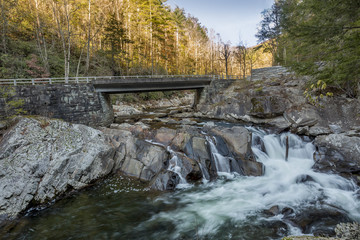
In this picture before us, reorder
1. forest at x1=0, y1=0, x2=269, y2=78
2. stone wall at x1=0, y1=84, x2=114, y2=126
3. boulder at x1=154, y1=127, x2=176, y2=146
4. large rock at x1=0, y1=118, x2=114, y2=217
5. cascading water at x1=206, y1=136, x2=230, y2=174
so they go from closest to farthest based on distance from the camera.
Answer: large rock at x1=0, y1=118, x2=114, y2=217 → cascading water at x1=206, y1=136, x2=230, y2=174 → boulder at x1=154, y1=127, x2=176, y2=146 → stone wall at x1=0, y1=84, x2=114, y2=126 → forest at x1=0, y1=0, x2=269, y2=78

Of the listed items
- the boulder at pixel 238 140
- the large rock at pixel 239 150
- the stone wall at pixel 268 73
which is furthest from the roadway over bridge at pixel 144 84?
the boulder at pixel 238 140

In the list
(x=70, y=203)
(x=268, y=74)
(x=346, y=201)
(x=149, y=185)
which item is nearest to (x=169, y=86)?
(x=268, y=74)

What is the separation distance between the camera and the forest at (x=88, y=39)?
2028 cm

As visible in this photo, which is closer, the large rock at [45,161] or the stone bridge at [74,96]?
the large rock at [45,161]

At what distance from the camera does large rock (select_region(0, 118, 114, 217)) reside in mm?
6609

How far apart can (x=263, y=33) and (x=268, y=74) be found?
10963mm

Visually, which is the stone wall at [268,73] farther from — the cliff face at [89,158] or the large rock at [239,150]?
the cliff face at [89,158]

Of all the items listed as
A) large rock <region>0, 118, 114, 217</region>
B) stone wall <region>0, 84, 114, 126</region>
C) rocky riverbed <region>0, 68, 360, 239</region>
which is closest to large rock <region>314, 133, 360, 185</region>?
rocky riverbed <region>0, 68, 360, 239</region>

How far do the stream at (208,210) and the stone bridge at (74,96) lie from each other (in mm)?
10322

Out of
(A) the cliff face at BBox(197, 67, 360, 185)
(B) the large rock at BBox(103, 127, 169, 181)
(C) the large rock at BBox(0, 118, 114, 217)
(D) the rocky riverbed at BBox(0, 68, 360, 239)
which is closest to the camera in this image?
(C) the large rock at BBox(0, 118, 114, 217)

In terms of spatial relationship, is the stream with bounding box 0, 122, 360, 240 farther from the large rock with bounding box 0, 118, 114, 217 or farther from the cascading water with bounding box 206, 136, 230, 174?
the large rock with bounding box 0, 118, 114, 217

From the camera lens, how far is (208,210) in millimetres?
7023

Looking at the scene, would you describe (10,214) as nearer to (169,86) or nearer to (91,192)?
(91,192)

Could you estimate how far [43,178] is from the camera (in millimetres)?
7281
